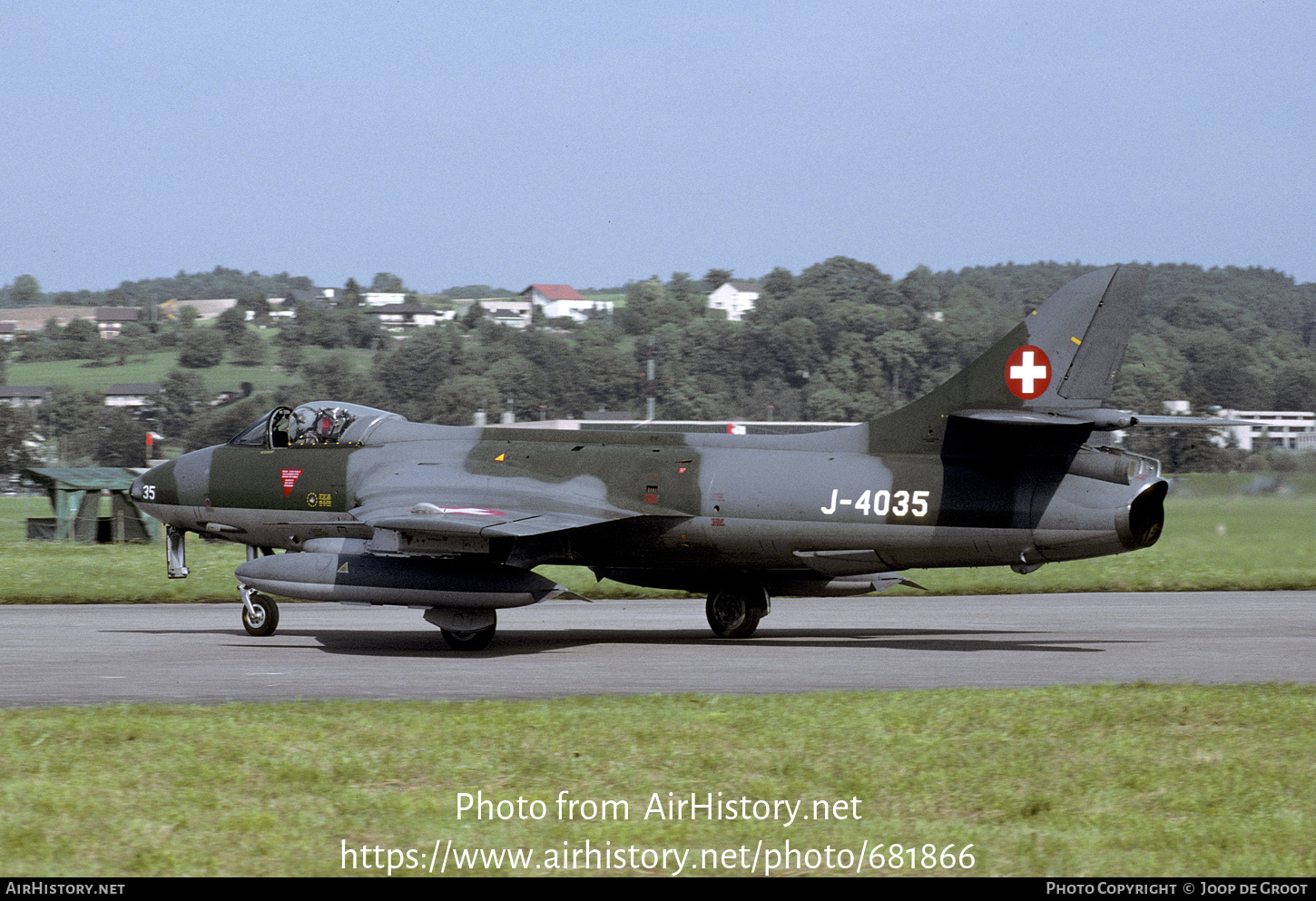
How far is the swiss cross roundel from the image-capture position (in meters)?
15.6

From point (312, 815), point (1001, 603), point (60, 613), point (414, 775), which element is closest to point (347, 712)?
point (414, 775)

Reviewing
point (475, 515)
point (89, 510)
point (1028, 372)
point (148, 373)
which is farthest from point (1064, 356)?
point (148, 373)

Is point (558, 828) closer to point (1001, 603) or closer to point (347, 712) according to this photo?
point (347, 712)

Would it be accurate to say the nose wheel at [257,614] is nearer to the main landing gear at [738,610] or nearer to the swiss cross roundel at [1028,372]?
the main landing gear at [738,610]

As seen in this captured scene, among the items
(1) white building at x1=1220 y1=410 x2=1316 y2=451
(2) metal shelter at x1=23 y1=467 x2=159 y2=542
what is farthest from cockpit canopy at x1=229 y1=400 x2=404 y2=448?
(1) white building at x1=1220 y1=410 x2=1316 y2=451

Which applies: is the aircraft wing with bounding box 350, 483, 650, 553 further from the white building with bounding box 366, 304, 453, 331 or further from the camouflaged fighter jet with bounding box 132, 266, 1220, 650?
the white building with bounding box 366, 304, 453, 331

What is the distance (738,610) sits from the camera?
18.0 metres

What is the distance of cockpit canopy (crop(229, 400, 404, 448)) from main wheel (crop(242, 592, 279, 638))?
7.98ft

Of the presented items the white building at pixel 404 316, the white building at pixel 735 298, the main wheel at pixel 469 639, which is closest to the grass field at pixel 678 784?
the main wheel at pixel 469 639

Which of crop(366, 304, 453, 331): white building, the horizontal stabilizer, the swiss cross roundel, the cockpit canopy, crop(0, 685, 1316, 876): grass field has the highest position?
crop(366, 304, 453, 331): white building

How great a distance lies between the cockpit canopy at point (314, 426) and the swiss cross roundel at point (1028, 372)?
8.83 metres

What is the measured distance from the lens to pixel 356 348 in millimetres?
156375

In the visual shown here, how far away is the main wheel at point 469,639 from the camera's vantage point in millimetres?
16875
